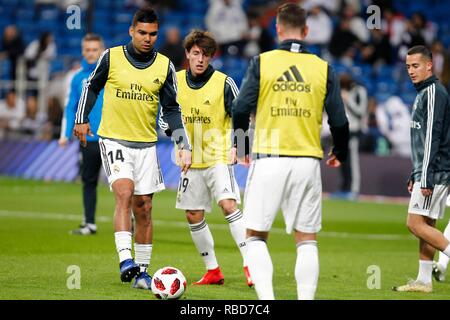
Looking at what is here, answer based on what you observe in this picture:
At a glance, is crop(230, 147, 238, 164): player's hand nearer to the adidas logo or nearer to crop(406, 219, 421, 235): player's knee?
crop(406, 219, 421, 235): player's knee

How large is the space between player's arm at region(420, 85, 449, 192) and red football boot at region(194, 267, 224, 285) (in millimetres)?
2222

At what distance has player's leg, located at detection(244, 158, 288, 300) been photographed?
848 cm

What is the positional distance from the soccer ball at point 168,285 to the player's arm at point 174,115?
131cm

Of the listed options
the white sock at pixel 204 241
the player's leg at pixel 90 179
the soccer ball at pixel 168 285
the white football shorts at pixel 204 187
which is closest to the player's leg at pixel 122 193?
the soccer ball at pixel 168 285

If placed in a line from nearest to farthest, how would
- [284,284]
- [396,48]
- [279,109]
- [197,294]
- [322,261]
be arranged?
[279,109] → [197,294] → [284,284] → [322,261] → [396,48]

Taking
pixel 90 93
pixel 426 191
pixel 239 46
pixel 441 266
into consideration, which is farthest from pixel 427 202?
pixel 239 46

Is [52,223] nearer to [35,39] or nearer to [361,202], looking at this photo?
[361,202]

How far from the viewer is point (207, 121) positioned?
11.3 m

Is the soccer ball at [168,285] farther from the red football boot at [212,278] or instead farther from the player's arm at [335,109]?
the player's arm at [335,109]

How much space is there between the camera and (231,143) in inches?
445

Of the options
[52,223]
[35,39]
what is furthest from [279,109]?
[35,39]

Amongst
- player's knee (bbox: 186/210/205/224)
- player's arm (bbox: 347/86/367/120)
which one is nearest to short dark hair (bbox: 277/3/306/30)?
player's knee (bbox: 186/210/205/224)

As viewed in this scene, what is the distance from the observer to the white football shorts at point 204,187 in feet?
36.8

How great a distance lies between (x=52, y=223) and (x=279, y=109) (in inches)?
355
